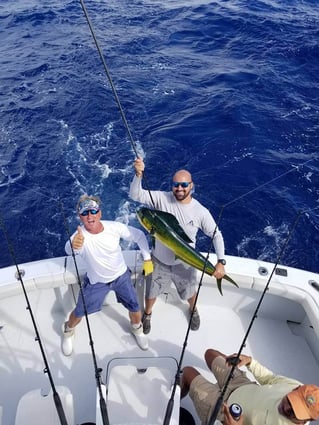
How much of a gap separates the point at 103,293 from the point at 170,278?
615 mm

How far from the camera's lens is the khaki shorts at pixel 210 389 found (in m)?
2.49

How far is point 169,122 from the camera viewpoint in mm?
7723

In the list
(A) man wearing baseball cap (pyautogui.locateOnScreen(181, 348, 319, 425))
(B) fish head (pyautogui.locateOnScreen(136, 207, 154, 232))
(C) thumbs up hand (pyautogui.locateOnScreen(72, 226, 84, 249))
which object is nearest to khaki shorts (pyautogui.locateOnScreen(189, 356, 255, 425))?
(A) man wearing baseball cap (pyautogui.locateOnScreen(181, 348, 319, 425))

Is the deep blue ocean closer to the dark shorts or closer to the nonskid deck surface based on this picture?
the nonskid deck surface

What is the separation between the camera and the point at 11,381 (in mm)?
3043

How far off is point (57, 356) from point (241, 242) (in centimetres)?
317

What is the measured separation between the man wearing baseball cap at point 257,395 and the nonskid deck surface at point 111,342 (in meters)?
0.35

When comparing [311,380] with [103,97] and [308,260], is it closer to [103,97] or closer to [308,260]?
[308,260]

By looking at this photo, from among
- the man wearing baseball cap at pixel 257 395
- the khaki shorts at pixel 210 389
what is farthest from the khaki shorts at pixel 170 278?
the khaki shorts at pixel 210 389

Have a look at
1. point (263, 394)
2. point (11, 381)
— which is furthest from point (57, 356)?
Result: point (263, 394)

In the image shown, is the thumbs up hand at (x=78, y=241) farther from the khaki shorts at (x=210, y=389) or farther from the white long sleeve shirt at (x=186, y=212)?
the khaki shorts at (x=210, y=389)

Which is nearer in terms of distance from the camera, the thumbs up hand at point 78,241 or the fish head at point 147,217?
the thumbs up hand at point 78,241

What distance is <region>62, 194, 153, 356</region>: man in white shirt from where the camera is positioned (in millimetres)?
2834

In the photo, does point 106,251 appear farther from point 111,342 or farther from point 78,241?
point 111,342
